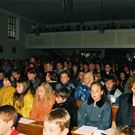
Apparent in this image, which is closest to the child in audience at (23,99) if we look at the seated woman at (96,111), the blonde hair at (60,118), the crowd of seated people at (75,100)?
the crowd of seated people at (75,100)

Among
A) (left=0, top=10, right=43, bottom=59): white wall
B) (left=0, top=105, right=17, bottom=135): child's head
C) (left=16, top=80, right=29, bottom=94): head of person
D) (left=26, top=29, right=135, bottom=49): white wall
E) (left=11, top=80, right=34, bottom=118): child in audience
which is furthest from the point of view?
(left=0, top=10, right=43, bottom=59): white wall

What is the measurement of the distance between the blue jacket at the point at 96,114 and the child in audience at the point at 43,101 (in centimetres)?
66

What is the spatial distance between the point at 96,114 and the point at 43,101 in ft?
3.43

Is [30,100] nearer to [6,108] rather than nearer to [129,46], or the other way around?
[6,108]

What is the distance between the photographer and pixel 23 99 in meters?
5.55

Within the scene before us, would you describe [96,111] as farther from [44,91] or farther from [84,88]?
[84,88]

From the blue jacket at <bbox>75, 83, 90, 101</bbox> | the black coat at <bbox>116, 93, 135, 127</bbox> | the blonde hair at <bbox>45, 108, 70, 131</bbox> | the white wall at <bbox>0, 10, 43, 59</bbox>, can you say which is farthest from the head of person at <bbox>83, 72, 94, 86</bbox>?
the white wall at <bbox>0, 10, 43, 59</bbox>

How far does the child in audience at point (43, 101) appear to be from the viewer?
204 inches

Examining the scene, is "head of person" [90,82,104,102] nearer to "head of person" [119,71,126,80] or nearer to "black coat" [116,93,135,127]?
"black coat" [116,93,135,127]

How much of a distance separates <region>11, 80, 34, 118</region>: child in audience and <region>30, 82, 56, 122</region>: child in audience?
225 mm

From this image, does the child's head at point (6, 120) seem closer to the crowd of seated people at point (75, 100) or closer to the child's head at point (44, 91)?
the crowd of seated people at point (75, 100)

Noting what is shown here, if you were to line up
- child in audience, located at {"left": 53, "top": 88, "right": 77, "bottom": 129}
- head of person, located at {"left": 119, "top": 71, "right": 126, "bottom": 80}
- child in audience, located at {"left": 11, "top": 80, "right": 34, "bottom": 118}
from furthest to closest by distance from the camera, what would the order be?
head of person, located at {"left": 119, "top": 71, "right": 126, "bottom": 80}
child in audience, located at {"left": 11, "top": 80, "right": 34, "bottom": 118}
child in audience, located at {"left": 53, "top": 88, "right": 77, "bottom": 129}

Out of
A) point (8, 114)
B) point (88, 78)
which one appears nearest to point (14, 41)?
point (88, 78)

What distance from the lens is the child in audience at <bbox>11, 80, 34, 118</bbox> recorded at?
5.45 meters
